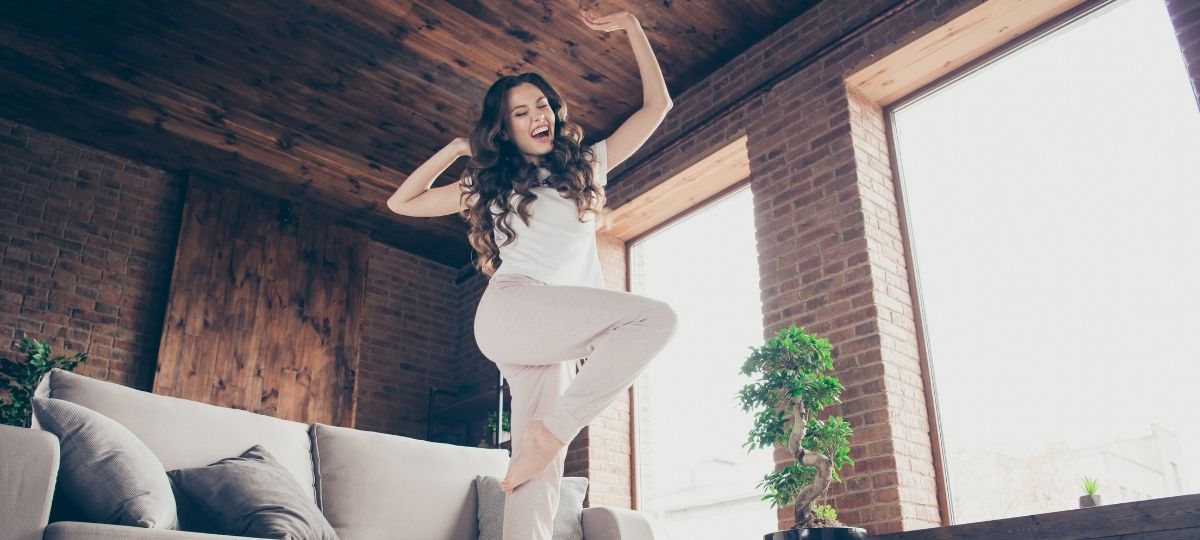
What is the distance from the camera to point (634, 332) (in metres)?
1.85

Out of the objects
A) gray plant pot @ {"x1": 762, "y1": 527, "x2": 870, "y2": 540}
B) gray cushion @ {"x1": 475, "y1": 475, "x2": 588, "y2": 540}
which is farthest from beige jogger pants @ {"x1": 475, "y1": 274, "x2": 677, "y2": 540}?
gray plant pot @ {"x1": 762, "y1": 527, "x2": 870, "y2": 540}

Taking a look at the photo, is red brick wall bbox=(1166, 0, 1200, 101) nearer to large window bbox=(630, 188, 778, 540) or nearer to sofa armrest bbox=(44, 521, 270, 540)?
large window bbox=(630, 188, 778, 540)

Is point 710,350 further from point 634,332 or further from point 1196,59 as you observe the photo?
point 634,332

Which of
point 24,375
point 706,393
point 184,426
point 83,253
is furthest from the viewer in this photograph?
point 83,253

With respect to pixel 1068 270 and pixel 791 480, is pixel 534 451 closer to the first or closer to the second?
pixel 791 480

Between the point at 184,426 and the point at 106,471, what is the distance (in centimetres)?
60

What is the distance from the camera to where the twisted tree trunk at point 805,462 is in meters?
3.18

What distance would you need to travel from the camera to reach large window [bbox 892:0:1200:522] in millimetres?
3219

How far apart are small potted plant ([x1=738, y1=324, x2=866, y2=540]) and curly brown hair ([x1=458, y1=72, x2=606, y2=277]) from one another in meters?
1.49

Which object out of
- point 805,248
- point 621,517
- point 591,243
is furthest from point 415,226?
point 591,243

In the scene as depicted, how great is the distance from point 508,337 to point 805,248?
104 inches

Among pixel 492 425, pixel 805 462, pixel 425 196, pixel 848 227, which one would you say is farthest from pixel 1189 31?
pixel 492 425

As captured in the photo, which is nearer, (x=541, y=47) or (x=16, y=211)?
(x=541, y=47)

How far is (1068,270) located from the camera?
11.7ft
